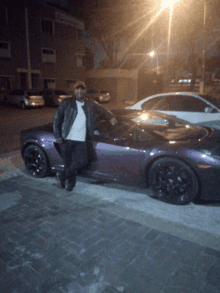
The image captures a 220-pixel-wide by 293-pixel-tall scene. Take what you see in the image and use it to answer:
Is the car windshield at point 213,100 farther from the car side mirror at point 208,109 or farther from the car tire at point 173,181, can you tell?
the car tire at point 173,181

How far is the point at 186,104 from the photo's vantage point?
7102 millimetres

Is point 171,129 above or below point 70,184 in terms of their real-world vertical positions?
above

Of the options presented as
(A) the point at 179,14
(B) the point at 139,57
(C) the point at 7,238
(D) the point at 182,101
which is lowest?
(C) the point at 7,238

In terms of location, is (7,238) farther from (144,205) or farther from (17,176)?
(17,176)

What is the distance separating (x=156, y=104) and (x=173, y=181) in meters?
3.98

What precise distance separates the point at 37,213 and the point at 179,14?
1166 inches

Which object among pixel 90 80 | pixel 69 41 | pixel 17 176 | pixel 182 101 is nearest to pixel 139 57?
pixel 90 80

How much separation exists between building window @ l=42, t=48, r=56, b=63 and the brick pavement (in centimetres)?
2911

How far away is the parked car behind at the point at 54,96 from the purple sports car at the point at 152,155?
17714 millimetres

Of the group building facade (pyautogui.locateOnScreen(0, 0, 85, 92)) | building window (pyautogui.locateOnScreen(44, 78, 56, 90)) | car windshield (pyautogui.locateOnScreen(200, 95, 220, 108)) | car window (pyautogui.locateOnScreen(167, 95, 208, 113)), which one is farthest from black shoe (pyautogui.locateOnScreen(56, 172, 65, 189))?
building window (pyautogui.locateOnScreen(44, 78, 56, 90))

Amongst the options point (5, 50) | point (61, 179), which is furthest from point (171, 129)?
point (5, 50)

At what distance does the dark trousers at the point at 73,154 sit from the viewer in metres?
4.19

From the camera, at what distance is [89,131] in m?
4.25

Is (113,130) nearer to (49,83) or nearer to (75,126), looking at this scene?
(75,126)
